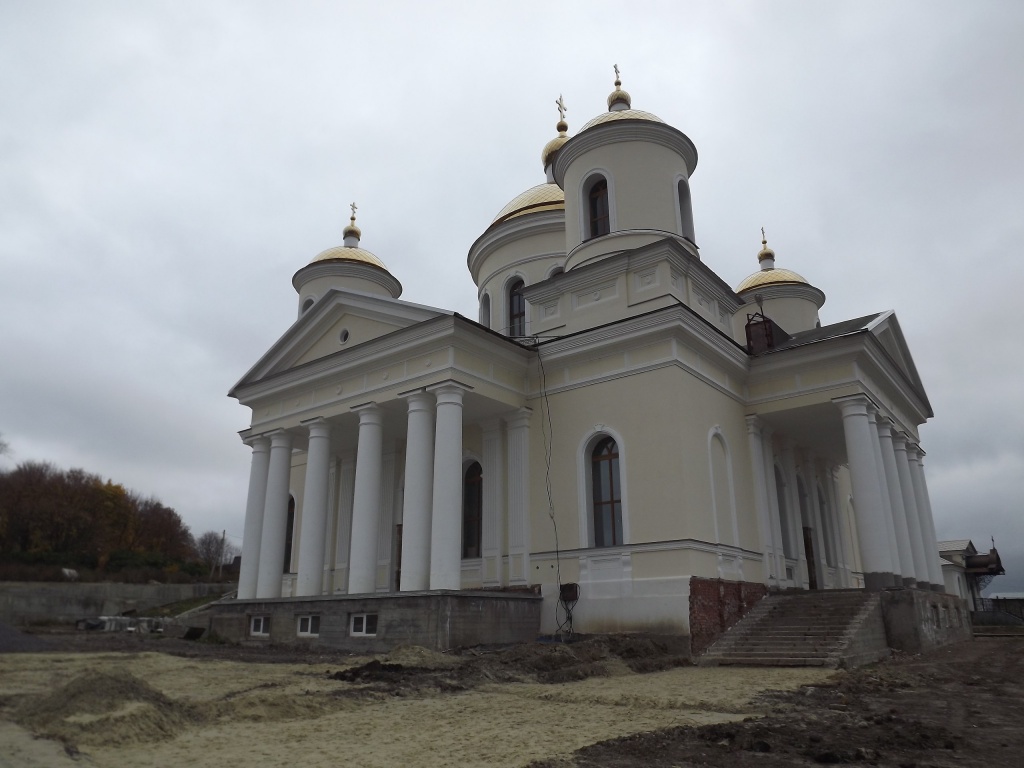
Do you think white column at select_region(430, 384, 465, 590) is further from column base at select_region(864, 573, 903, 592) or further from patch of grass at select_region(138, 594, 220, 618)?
patch of grass at select_region(138, 594, 220, 618)

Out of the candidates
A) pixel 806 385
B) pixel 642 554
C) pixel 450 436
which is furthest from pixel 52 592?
pixel 806 385

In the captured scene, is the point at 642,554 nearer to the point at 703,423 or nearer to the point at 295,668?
the point at 703,423

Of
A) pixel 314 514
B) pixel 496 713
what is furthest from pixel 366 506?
pixel 496 713

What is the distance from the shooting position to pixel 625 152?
20.6m

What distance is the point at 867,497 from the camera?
1731 centimetres

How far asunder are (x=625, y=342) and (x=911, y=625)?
26.2 feet

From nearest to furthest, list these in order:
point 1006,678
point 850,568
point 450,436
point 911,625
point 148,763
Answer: point 148,763, point 1006,678, point 911,625, point 450,436, point 850,568

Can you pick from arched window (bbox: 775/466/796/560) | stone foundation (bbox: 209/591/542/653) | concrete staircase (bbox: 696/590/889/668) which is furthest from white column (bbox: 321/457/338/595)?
arched window (bbox: 775/466/796/560)

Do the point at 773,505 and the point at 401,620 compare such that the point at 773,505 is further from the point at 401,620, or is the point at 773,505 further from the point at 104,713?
the point at 104,713

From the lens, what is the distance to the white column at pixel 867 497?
55.2 ft

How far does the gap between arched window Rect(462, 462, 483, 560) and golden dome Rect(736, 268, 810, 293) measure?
14242mm

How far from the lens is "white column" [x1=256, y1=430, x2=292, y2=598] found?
19.6 metres

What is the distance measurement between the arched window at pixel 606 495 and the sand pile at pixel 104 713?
10.7 m

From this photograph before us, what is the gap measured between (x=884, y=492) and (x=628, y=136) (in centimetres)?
1110
